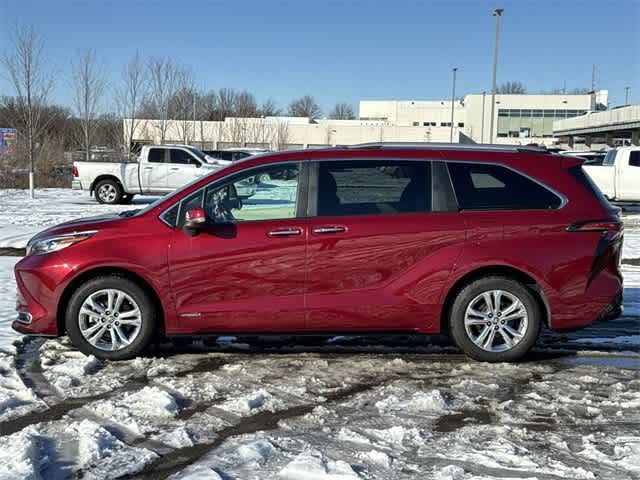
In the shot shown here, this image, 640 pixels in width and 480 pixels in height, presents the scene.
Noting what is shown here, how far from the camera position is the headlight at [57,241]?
18.6ft

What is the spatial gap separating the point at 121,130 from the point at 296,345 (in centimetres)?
3413

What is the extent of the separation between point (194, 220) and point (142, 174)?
16.5 metres

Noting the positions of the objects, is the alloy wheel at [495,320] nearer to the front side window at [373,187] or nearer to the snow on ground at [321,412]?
the snow on ground at [321,412]

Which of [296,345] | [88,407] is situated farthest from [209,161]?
[88,407]

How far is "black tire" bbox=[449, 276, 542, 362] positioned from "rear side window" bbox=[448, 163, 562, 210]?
0.65 metres

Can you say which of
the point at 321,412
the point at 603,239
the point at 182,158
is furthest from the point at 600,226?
the point at 182,158

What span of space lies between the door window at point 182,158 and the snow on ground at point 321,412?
15.4 metres

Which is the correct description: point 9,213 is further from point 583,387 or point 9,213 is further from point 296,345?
point 583,387

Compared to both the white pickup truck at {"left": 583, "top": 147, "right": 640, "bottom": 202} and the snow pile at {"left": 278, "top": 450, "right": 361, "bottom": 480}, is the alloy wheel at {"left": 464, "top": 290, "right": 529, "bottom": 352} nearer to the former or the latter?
the snow pile at {"left": 278, "top": 450, "right": 361, "bottom": 480}

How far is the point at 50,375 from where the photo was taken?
17.4 ft

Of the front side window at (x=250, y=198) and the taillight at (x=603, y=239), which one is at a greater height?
the front side window at (x=250, y=198)

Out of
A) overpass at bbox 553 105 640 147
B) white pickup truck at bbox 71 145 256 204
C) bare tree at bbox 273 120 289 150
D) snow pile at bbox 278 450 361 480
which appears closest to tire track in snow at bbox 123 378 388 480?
snow pile at bbox 278 450 361 480

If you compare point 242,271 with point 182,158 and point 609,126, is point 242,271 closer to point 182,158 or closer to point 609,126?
point 182,158

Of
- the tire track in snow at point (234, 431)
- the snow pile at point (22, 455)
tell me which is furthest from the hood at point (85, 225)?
the tire track in snow at point (234, 431)
